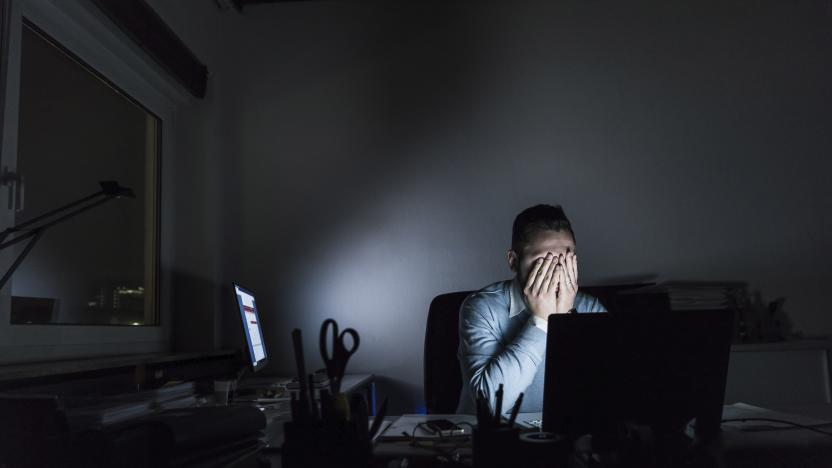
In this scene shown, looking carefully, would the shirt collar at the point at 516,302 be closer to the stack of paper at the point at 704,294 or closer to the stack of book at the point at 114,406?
the stack of paper at the point at 704,294

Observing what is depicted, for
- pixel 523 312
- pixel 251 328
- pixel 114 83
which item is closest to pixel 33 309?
pixel 251 328

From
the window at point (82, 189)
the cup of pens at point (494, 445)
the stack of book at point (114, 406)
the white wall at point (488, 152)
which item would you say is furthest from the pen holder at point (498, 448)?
the white wall at point (488, 152)

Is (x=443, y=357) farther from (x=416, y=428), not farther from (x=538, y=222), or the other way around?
(x=416, y=428)

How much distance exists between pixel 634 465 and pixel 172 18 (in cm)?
214

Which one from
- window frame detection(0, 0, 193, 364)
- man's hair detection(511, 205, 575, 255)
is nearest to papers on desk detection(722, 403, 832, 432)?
man's hair detection(511, 205, 575, 255)

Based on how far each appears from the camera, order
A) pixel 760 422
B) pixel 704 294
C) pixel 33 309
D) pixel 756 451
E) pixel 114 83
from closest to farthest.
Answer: pixel 756 451 → pixel 760 422 → pixel 33 309 → pixel 114 83 → pixel 704 294

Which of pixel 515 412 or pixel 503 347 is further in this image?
pixel 503 347

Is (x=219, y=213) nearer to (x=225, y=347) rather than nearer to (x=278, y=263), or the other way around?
(x=278, y=263)

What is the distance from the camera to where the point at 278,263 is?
2.60 m

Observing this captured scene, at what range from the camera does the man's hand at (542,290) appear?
166 cm

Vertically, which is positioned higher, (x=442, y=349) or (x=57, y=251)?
(x=57, y=251)

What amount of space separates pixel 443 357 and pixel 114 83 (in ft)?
4.74

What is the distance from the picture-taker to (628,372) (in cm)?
94

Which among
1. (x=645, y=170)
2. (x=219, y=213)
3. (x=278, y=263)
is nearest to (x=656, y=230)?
(x=645, y=170)
